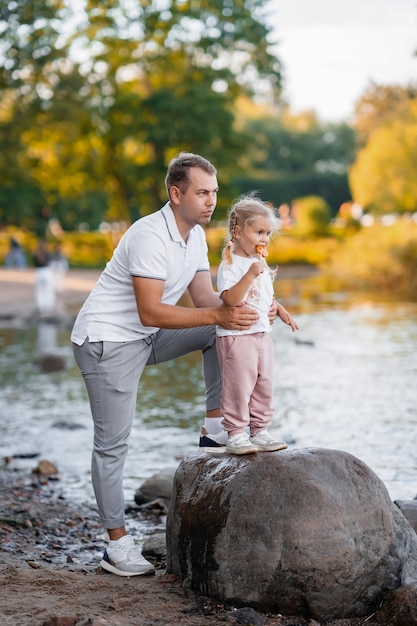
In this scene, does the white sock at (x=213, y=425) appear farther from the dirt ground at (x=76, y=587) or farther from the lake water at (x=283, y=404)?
the lake water at (x=283, y=404)

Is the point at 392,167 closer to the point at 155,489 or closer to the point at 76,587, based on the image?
the point at 155,489

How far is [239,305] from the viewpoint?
492cm

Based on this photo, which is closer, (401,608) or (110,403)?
(401,608)

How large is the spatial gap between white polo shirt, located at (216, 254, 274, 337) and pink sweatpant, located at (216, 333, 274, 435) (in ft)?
0.14

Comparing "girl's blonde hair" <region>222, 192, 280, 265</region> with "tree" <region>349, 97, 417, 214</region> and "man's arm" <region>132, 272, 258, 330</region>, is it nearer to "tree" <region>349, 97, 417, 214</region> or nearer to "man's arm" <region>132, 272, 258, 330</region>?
"man's arm" <region>132, 272, 258, 330</region>

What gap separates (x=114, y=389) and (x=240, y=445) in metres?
0.74

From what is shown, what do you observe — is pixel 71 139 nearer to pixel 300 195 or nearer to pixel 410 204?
pixel 410 204

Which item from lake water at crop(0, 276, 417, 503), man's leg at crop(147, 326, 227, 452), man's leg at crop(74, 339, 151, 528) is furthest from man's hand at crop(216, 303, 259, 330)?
lake water at crop(0, 276, 417, 503)

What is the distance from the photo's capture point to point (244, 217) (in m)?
4.99

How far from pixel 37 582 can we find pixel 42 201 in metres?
36.4

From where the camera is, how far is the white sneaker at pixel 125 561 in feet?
17.1

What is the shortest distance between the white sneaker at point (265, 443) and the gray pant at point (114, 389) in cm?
37

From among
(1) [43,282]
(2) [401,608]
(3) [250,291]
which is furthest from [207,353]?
(1) [43,282]

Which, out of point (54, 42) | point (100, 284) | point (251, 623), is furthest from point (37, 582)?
point (54, 42)
